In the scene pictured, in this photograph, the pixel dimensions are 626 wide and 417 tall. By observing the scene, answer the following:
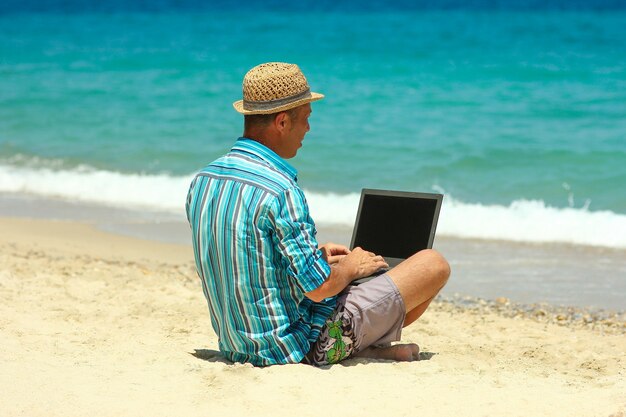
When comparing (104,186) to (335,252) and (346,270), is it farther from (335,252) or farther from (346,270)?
(346,270)

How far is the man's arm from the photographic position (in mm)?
3613

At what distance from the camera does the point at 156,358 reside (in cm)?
409

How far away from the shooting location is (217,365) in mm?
3920

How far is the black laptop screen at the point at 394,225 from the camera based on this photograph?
420 centimetres

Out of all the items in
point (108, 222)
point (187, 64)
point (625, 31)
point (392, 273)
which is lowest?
point (108, 222)

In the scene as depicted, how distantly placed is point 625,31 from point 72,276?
17.8m

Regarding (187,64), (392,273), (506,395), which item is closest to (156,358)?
(392,273)

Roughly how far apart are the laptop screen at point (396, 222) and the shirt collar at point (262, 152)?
77 cm

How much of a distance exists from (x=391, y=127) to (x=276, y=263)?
34.0ft

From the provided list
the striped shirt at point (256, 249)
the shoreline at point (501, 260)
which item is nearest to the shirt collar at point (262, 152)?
the striped shirt at point (256, 249)

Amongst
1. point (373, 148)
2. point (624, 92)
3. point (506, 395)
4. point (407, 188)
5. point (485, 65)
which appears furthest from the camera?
point (485, 65)

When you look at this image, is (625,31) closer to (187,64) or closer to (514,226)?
(187,64)

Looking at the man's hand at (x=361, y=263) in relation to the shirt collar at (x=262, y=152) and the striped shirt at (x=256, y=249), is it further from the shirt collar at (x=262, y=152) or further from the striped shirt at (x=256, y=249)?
the shirt collar at (x=262, y=152)

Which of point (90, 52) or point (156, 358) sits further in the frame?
point (90, 52)
